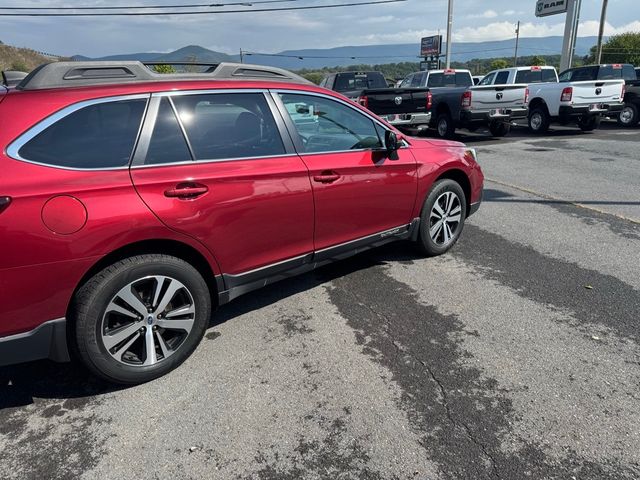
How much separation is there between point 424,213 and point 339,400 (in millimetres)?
2385

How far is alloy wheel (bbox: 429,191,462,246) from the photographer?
4.91 m

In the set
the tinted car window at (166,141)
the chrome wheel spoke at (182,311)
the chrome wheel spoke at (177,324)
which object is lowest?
the chrome wheel spoke at (177,324)

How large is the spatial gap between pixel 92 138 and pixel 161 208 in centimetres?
54

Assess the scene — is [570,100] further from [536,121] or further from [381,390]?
[381,390]

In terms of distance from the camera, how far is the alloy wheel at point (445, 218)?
193 inches

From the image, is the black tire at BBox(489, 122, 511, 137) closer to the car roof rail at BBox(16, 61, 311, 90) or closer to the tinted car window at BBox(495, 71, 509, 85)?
the tinted car window at BBox(495, 71, 509, 85)

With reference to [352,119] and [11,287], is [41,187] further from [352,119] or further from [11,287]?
[352,119]

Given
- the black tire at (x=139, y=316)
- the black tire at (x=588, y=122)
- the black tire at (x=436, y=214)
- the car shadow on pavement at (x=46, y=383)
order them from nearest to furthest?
1. the black tire at (x=139, y=316)
2. the car shadow on pavement at (x=46, y=383)
3. the black tire at (x=436, y=214)
4. the black tire at (x=588, y=122)

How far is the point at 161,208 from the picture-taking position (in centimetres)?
288

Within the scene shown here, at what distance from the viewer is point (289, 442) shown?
8.35ft

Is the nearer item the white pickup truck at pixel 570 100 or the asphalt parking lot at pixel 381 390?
the asphalt parking lot at pixel 381 390

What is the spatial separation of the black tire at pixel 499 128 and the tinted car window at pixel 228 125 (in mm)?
11887

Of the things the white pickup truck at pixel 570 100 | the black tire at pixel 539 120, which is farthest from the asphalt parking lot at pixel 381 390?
the black tire at pixel 539 120

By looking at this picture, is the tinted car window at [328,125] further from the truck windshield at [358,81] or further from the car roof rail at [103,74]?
the truck windshield at [358,81]
